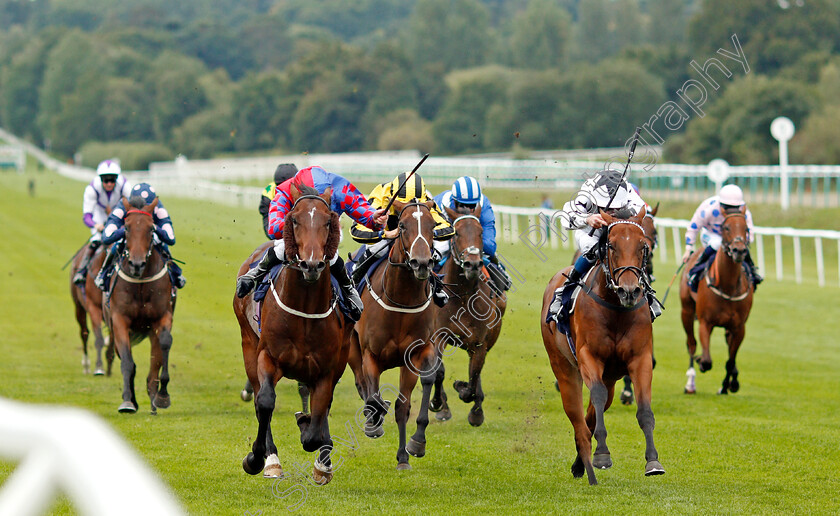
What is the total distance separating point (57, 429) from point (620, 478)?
5.58m

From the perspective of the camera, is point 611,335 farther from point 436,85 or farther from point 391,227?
point 436,85

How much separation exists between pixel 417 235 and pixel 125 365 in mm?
3308

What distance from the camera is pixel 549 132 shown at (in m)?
41.9

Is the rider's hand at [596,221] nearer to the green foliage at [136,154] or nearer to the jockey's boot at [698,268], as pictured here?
the jockey's boot at [698,268]

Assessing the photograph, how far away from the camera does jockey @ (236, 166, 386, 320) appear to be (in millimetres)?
6383

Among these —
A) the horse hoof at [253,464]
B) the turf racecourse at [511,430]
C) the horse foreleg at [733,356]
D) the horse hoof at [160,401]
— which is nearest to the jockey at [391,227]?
the turf racecourse at [511,430]

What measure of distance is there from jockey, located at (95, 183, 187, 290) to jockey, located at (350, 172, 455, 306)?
2.01 meters

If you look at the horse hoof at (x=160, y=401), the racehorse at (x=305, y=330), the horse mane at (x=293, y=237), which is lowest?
the horse hoof at (x=160, y=401)

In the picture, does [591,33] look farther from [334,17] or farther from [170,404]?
[170,404]

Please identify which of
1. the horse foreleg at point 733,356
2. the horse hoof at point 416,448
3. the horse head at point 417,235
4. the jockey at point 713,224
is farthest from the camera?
the horse foreleg at point 733,356

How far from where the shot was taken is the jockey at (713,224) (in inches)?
399

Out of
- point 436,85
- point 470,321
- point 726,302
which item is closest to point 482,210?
point 470,321

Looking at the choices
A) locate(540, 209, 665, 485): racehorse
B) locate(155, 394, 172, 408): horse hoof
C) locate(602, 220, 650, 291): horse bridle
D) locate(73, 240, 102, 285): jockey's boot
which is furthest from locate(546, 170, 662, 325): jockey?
locate(73, 240, 102, 285): jockey's boot

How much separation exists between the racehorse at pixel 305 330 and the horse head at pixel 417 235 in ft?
1.90
